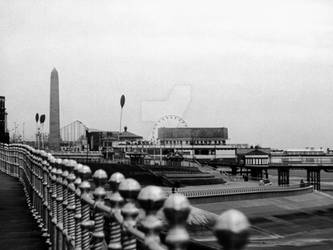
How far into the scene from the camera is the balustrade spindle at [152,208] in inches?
107

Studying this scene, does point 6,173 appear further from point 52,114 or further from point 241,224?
point 52,114

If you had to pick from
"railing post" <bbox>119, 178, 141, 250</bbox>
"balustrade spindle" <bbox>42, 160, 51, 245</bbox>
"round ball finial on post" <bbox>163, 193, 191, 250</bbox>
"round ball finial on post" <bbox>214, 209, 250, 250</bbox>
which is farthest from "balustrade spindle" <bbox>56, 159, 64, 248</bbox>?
"round ball finial on post" <bbox>214, 209, 250, 250</bbox>

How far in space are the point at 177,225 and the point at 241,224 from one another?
49 cm

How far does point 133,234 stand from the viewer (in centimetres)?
324

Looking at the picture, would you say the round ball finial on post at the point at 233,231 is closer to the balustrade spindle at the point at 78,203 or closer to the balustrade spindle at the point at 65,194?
the balustrade spindle at the point at 78,203

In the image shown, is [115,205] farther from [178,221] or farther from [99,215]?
[178,221]

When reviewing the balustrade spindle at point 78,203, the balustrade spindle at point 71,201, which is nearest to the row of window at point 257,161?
the balustrade spindle at point 71,201

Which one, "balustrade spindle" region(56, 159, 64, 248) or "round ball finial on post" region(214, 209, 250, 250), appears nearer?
"round ball finial on post" region(214, 209, 250, 250)

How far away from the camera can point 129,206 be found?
330 cm

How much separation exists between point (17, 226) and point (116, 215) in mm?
7047

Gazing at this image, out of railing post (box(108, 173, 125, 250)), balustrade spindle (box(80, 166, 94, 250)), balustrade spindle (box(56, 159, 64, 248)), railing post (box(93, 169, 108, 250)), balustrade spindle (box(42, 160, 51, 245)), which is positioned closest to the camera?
railing post (box(108, 173, 125, 250))

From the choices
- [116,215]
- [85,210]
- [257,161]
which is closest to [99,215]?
[85,210]

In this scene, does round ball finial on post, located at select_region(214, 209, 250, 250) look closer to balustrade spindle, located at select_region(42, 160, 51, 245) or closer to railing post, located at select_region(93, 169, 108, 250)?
railing post, located at select_region(93, 169, 108, 250)

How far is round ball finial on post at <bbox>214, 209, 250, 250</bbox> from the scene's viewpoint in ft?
6.22
